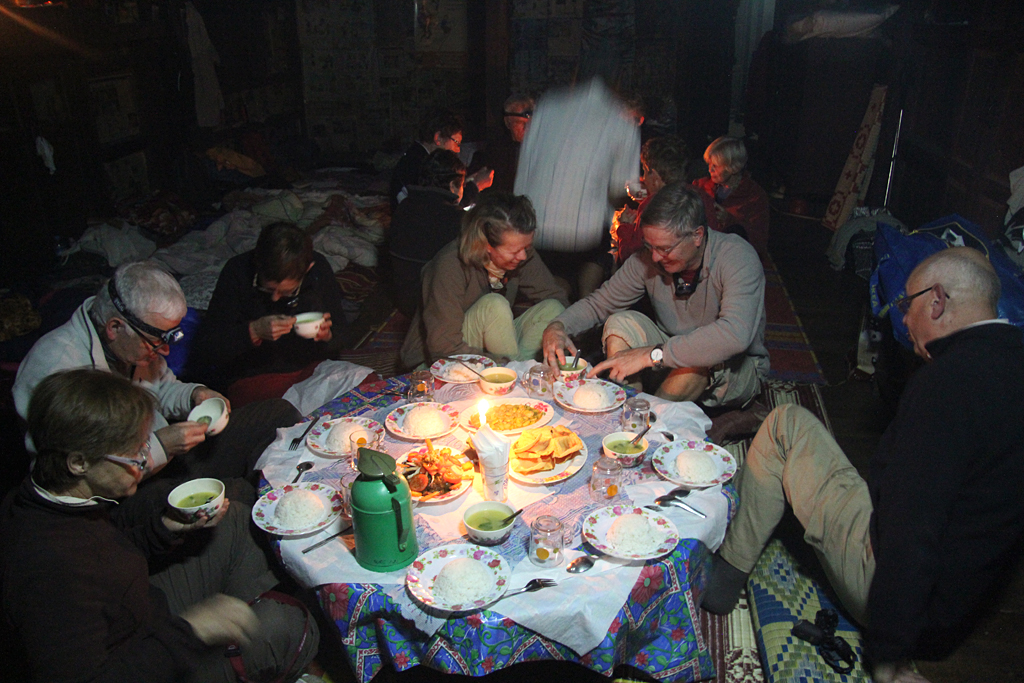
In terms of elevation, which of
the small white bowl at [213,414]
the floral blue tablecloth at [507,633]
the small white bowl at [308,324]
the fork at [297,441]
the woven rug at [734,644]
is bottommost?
the woven rug at [734,644]

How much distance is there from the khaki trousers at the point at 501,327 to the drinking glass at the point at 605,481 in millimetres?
1461

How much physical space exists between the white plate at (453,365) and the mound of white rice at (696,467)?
1045mm

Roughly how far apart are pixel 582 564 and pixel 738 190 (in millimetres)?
4666

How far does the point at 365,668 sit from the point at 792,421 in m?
1.75

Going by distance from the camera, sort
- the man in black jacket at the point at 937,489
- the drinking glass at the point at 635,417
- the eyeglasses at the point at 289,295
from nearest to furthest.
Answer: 1. the man in black jacket at the point at 937,489
2. the drinking glass at the point at 635,417
3. the eyeglasses at the point at 289,295

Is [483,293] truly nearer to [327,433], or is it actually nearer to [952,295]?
[327,433]

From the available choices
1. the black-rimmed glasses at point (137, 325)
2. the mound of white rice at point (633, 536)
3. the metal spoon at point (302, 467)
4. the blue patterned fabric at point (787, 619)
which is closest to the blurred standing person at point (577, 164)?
the blue patterned fabric at point (787, 619)

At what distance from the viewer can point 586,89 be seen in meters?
4.80

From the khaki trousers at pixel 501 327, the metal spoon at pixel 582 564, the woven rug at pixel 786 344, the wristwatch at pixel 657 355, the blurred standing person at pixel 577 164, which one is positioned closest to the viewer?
the metal spoon at pixel 582 564

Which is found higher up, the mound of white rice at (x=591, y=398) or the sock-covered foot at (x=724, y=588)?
the mound of white rice at (x=591, y=398)

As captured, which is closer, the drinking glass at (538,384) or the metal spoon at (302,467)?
the metal spoon at (302,467)

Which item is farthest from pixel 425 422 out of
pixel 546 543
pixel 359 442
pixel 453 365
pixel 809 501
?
pixel 809 501

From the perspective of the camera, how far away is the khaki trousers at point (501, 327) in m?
3.66

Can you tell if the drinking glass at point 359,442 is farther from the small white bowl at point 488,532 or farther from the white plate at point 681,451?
the white plate at point 681,451
